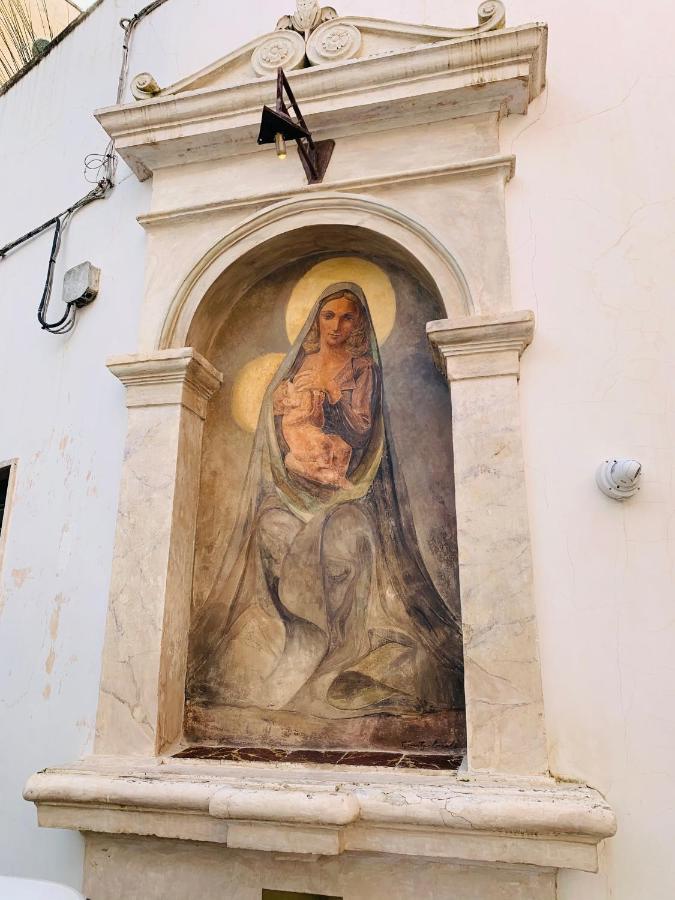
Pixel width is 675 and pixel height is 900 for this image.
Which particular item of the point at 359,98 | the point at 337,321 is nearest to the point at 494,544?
the point at 337,321

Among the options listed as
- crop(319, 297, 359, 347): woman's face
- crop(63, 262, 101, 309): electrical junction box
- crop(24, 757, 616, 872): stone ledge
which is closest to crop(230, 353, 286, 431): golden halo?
crop(319, 297, 359, 347): woman's face

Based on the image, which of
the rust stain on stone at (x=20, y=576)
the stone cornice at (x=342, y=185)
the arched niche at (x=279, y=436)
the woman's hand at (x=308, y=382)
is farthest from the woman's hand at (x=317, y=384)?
the rust stain on stone at (x=20, y=576)

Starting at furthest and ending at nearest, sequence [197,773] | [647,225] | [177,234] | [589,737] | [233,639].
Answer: [177,234]
[233,639]
[647,225]
[197,773]
[589,737]

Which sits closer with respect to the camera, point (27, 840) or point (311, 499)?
point (27, 840)

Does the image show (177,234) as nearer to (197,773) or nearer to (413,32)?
(413,32)

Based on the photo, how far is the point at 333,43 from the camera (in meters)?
3.62

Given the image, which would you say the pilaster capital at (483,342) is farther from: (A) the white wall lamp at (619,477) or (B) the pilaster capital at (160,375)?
(B) the pilaster capital at (160,375)

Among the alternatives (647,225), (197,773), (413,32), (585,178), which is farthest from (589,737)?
(413,32)

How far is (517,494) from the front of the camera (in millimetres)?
2828

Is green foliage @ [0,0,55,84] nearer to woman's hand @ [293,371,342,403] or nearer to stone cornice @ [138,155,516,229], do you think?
stone cornice @ [138,155,516,229]

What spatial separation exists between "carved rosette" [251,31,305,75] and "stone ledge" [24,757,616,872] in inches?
136

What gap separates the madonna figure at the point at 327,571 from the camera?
10.0 feet

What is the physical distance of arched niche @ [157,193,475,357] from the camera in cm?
334

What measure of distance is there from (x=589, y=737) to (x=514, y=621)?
49 cm
